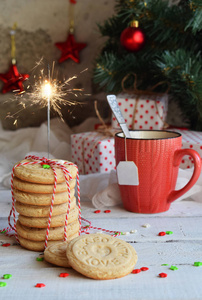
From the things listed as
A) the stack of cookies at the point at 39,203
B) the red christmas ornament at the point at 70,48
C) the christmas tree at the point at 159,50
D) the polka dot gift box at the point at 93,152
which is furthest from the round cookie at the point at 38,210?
the red christmas ornament at the point at 70,48

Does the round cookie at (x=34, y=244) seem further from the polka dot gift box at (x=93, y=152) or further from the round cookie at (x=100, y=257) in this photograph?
the polka dot gift box at (x=93, y=152)

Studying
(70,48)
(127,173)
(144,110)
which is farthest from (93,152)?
(70,48)

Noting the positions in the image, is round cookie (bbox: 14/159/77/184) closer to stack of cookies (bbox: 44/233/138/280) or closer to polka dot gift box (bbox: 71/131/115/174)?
stack of cookies (bbox: 44/233/138/280)

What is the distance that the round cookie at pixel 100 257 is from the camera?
2.00 feet

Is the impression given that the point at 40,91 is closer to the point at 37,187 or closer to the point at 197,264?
the point at 37,187

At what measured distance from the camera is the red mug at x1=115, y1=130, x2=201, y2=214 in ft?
2.86

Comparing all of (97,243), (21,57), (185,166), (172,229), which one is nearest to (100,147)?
(185,166)

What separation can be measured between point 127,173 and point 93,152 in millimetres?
365

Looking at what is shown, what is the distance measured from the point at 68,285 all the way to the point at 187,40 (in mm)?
999

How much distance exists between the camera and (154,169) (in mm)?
879

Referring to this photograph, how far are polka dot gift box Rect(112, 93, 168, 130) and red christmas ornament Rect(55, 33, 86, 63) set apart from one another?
1.54 ft

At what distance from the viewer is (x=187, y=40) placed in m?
1.36

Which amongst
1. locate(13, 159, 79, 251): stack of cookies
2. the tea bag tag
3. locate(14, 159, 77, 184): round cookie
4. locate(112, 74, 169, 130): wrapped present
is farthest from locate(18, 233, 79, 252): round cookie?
locate(112, 74, 169, 130): wrapped present

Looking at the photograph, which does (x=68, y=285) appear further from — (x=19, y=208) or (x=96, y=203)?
(x=96, y=203)
